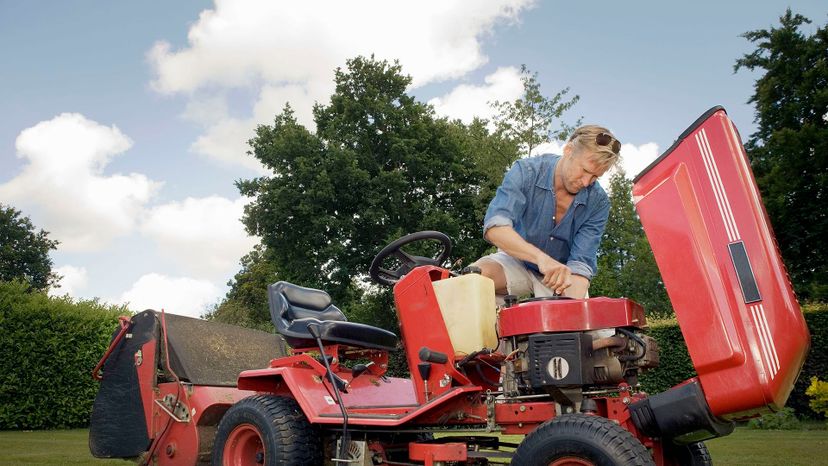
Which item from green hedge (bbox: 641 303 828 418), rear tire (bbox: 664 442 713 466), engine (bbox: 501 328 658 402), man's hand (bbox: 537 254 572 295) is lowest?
rear tire (bbox: 664 442 713 466)

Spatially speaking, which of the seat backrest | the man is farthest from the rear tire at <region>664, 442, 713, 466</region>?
the seat backrest

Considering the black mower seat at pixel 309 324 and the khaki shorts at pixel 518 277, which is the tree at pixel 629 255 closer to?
the black mower seat at pixel 309 324

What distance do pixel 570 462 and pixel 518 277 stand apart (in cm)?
123

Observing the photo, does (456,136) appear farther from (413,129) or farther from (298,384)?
(298,384)

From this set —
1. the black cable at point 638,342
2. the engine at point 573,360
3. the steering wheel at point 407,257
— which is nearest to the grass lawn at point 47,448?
the steering wheel at point 407,257

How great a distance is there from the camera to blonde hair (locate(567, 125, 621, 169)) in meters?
3.56

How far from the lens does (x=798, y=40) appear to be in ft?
78.3

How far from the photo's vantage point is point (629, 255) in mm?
41719

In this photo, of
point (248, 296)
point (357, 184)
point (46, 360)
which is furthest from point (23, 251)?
point (46, 360)

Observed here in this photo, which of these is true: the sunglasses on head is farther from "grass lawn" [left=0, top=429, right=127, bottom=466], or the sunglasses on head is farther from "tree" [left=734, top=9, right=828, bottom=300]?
"tree" [left=734, top=9, right=828, bottom=300]

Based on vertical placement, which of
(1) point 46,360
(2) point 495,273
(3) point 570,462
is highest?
(1) point 46,360

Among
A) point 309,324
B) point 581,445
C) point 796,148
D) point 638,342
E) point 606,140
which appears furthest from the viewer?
point 796,148

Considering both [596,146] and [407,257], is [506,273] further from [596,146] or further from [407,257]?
[596,146]

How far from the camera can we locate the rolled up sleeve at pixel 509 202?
3.73m
